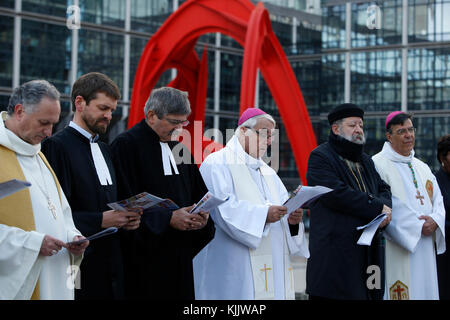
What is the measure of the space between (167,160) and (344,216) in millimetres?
1474

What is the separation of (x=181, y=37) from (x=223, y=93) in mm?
8438

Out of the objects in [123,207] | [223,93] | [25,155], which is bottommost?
[123,207]

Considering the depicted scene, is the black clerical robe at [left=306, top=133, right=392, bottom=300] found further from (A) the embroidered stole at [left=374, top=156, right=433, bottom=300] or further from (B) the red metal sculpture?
(B) the red metal sculpture

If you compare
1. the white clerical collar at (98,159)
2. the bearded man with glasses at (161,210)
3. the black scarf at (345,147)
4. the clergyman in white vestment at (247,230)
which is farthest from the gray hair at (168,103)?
the black scarf at (345,147)

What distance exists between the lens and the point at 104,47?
681 inches

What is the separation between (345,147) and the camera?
5.05m

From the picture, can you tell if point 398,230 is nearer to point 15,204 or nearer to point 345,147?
point 345,147

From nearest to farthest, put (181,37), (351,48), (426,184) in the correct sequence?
(426,184) → (181,37) → (351,48)

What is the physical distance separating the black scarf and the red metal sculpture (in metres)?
3.37

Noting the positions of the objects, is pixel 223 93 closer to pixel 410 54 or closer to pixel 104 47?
pixel 104 47

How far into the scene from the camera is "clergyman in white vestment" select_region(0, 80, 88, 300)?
9.73 ft

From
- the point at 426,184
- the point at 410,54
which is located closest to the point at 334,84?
the point at 410,54

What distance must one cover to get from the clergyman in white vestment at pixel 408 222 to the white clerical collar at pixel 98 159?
102 inches

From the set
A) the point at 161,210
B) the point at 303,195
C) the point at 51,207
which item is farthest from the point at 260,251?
the point at 51,207
